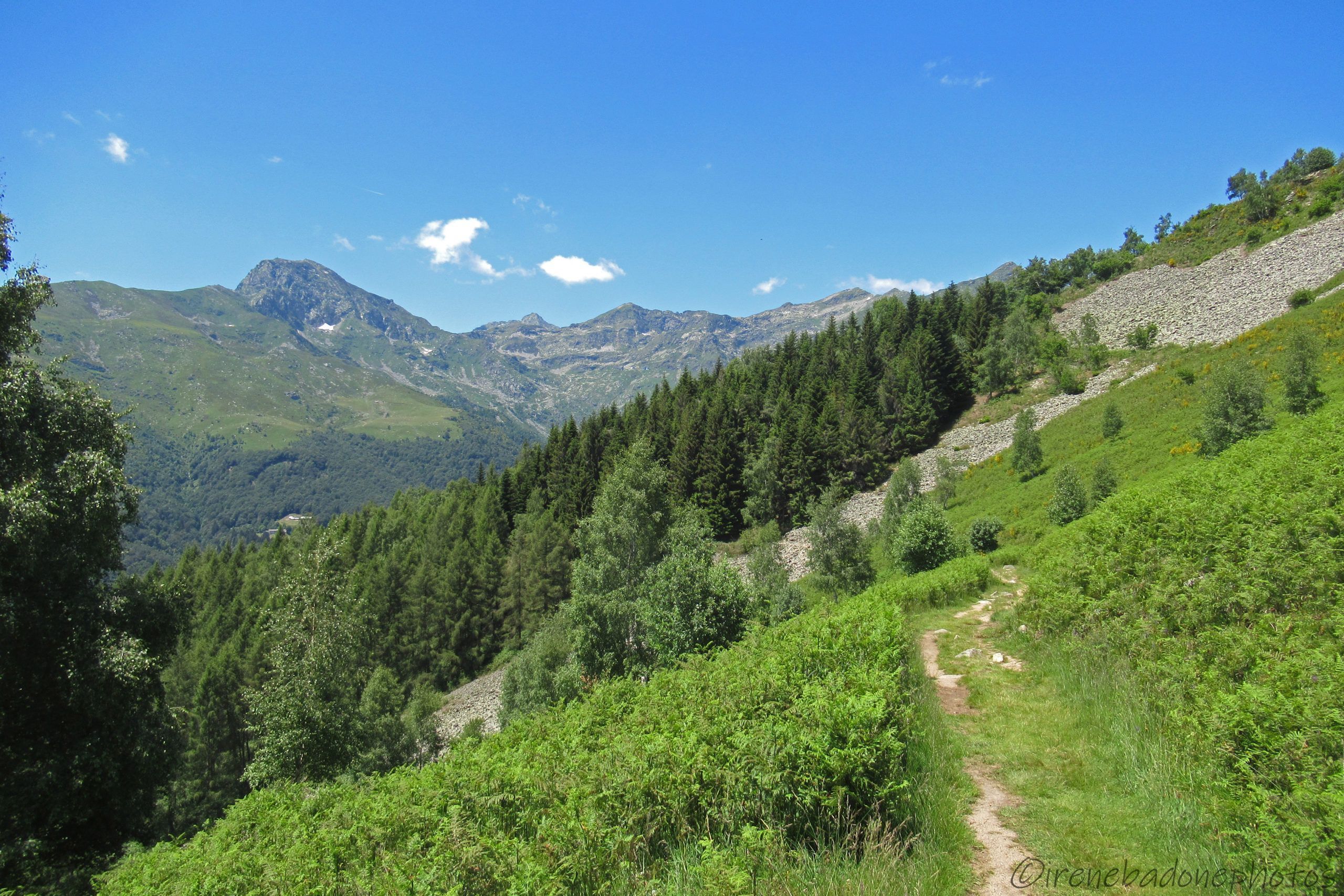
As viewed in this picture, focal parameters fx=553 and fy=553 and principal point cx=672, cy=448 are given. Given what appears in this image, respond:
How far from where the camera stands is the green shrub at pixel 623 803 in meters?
5.45

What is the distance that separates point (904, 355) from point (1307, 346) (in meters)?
49.8

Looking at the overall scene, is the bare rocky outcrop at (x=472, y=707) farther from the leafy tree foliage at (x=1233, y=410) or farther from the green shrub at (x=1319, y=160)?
the green shrub at (x=1319, y=160)

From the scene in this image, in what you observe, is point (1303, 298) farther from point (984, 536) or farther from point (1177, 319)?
point (984, 536)

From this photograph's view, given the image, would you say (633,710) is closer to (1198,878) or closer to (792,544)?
(1198,878)

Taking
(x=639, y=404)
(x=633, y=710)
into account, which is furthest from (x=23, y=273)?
(x=639, y=404)

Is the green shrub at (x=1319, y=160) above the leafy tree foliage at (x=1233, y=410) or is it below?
above

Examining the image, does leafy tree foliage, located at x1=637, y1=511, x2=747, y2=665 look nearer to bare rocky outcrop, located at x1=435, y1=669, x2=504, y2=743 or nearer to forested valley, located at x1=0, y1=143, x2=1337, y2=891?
forested valley, located at x1=0, y1=143, x2=1337, y2=891

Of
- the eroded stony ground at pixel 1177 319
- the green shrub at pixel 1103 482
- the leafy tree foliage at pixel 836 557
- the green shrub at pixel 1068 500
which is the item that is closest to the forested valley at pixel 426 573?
the leafy tree foliage at pixel 836 557

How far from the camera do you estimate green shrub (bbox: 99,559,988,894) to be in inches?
215

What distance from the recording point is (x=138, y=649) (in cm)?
1577

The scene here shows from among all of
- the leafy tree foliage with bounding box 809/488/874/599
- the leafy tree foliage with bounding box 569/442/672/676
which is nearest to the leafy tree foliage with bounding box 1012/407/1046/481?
the leafy tree foliage with bounding box 809/488/874/599

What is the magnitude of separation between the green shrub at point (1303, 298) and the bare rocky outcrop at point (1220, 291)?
1065mm

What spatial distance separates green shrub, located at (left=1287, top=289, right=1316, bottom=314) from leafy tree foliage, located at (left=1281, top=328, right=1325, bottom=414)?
33552 millimetres

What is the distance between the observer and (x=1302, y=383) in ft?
91.1
